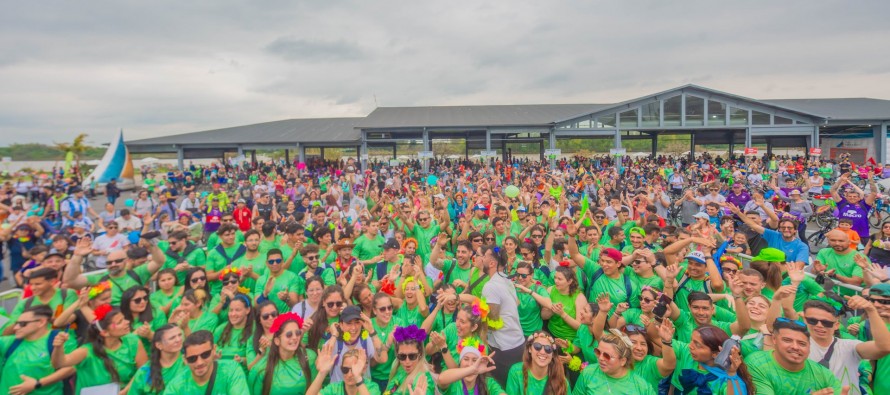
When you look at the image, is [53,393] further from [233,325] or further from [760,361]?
[760,361]

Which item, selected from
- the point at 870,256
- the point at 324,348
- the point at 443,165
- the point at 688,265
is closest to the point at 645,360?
the point at 688,265

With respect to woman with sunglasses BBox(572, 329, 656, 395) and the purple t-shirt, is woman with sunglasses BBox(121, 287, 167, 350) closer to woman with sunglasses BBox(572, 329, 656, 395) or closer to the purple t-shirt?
woman with sunglasses BBox(572, 329, 656, 395)

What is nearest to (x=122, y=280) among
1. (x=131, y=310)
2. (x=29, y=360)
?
(x=131, y=310)

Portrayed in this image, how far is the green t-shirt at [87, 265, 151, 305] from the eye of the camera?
505cm

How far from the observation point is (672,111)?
2348 centimetres

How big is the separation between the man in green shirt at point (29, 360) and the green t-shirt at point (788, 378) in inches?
217

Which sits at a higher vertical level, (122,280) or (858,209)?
(858,209)

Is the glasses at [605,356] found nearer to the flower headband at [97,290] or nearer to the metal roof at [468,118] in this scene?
the flower headband at [97,290]

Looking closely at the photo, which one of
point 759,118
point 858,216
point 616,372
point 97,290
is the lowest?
point 616,372

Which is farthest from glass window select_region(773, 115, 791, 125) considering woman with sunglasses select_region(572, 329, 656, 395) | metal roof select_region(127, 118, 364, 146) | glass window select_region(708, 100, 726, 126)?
woman with sunglasses select_region(572, 329, 656, 395)

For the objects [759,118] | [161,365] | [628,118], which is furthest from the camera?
[628,118]

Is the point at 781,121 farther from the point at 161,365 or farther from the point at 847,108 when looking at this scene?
the point at 161,365

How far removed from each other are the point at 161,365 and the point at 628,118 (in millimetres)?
24549

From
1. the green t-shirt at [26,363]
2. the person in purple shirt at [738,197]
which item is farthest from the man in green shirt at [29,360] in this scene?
the person in purple shirt at [738,197]
